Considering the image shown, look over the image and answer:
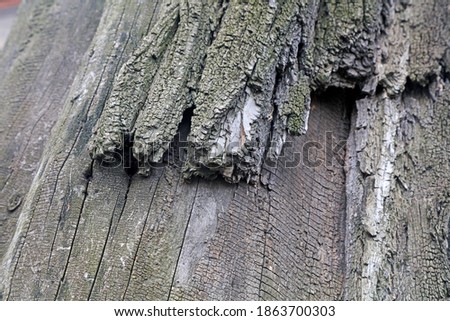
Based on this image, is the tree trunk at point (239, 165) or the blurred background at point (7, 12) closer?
the tree trunk at point (239, 165)

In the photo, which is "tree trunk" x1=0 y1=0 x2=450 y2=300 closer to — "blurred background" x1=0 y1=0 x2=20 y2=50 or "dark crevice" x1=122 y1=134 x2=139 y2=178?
"dark crevice" x1=122 y1=134 x2=139 y2=178

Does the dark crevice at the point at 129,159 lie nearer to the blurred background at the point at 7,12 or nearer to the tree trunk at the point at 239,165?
the tree trunk at the point at 239,165

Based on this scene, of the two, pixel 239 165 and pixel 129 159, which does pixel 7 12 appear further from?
pixel 239 165

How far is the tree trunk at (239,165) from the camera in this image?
1.38 m

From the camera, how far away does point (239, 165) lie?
1405mm

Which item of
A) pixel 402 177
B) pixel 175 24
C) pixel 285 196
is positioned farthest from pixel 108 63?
pixel 402 177

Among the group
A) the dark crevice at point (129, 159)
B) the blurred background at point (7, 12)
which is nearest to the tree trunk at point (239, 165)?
the dark crevice at point (129, 159)

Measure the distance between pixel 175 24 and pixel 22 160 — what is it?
65cm

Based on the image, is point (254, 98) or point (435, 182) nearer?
point (254, 98)

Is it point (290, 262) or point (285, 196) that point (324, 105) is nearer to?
point (285, 196)

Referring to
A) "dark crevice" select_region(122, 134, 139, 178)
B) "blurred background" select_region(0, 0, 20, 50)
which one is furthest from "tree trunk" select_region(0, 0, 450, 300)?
"blurred background" select_region(0, 0, 20, 50)

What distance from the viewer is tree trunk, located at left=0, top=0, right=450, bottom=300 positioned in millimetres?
1377

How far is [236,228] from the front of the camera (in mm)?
1433

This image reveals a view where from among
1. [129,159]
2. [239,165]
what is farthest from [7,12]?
[239,165]
